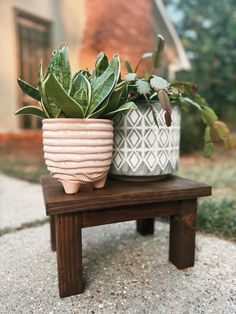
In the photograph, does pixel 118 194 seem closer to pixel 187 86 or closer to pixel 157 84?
pixel 157 84

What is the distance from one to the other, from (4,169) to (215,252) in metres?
2.64

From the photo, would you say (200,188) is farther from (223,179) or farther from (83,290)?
(223,179)

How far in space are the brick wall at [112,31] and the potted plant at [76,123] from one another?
3095 millimetres

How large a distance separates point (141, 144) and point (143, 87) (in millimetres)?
197

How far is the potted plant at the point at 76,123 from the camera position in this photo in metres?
0.73

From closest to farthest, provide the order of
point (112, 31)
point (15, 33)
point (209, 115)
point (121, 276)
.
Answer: point (121, 276)
point (209, 115)
point (15, 33)
point (112, 31)

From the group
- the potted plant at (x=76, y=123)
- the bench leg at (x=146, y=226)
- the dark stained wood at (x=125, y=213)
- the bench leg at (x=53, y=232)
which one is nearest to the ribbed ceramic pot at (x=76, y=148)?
the potted plant at (x=76, y=123)

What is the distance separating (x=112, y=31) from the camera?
3.79 metres

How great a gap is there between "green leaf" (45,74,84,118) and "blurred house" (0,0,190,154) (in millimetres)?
3139

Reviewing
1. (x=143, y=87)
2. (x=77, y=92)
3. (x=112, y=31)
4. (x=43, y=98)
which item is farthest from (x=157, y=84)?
(x=112, y=31)

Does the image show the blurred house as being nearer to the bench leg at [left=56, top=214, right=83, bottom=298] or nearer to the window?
the window

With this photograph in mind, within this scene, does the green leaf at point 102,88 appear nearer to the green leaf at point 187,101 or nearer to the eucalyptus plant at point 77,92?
the eucalyptus plant at point 77,92

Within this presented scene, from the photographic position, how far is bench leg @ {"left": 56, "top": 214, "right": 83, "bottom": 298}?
751mm

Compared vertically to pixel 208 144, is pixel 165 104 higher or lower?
higher
